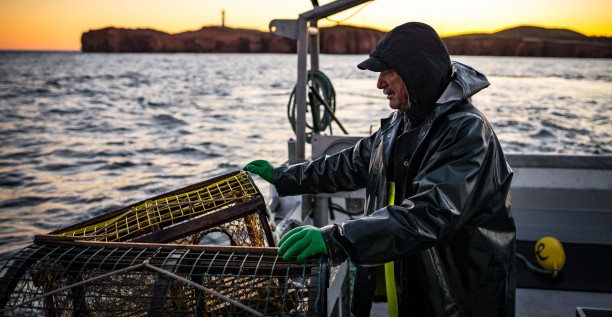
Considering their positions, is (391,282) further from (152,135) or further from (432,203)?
(152,135)

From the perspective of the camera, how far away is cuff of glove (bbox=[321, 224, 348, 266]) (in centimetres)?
198

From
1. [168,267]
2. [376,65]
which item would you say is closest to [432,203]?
[376,65]

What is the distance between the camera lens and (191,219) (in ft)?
8.04

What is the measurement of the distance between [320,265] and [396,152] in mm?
619

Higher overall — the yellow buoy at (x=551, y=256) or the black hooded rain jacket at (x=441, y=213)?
the black hooded rain jacket at (x=441, y=213)

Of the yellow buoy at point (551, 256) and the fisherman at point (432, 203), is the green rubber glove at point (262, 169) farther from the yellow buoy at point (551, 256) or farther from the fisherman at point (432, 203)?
the yellow buoy at point (551, 256)

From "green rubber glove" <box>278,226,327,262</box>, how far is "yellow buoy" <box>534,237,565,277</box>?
3.29 metres

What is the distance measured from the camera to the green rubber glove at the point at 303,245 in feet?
6.41

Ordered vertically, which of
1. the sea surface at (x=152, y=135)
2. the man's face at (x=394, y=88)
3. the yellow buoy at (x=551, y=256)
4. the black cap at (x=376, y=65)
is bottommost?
the sea surface at (x=152, y=135)

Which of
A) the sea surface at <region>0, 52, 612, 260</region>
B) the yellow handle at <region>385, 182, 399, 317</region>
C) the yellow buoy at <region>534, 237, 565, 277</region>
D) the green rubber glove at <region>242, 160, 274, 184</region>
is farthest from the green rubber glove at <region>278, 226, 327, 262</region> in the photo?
the sea surface at <region>0, 52, 612, 260</region>

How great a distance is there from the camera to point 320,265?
1.97 m

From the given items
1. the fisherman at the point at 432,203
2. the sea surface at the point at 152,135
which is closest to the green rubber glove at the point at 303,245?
the fisherman at the point at 432,203

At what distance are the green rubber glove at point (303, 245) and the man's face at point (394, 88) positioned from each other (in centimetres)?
67

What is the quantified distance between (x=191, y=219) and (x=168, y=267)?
0.43m
